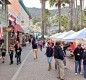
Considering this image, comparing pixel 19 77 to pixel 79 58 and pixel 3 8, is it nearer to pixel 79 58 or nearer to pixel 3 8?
pixel 79 58

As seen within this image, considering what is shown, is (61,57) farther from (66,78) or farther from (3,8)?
(3,8)

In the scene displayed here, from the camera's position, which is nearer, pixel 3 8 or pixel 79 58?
pixel 79 58

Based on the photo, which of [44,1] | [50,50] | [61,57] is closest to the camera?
[61,57]

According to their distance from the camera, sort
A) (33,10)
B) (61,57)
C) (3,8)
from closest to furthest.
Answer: (61,57), (3,8), (33,10)

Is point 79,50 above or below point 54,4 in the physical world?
below

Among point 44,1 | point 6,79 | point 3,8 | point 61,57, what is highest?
point 44,1

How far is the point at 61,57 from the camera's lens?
15.1 meters

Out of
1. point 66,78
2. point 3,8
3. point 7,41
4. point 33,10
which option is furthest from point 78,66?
point 33,10

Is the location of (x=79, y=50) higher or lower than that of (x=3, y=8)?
lower

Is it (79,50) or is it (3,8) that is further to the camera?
(3,8)

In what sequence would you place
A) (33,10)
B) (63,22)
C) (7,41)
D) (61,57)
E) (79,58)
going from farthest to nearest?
(33,10), (63,22), (7,41), (79,58), (61,57)

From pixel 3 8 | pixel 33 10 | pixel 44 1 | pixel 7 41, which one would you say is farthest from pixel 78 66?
pixel 33 10

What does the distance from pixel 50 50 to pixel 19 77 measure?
356cm

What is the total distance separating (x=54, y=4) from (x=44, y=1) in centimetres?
217
